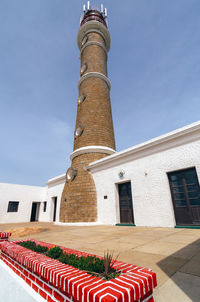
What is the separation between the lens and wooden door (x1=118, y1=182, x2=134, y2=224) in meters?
9.73

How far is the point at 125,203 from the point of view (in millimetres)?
10148

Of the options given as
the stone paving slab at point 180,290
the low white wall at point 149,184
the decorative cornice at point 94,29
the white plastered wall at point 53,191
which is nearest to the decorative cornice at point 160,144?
the low white wall at point 149,184

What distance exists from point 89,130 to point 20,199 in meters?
13.4

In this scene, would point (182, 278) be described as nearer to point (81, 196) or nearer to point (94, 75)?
point (81, 196)

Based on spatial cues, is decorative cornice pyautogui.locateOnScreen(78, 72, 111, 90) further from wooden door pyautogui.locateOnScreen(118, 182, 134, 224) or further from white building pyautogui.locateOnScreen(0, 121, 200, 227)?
wooden door pyautogui.locateOnScreen(118, 182, 134, 224)

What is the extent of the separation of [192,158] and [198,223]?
9.80ft

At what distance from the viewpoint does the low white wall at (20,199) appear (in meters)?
18.1

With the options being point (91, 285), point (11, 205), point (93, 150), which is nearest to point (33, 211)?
point (11, 205)

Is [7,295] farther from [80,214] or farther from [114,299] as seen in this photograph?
[80,214]

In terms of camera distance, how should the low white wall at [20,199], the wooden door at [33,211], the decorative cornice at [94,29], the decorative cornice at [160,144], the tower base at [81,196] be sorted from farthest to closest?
the wooden door at [33,211]
the decorative cornice at [94,29]
the low white wall at [20,199]
the tower base at [81,196]
the decorative cornice at [160,144]

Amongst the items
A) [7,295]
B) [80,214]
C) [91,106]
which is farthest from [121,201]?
[91,106]

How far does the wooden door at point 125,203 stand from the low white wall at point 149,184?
285 mm

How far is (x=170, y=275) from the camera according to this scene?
2.15m

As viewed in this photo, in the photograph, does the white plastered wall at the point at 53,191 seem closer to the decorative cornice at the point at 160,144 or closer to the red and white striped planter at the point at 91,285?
the decorative cornice at the point at 160,144
